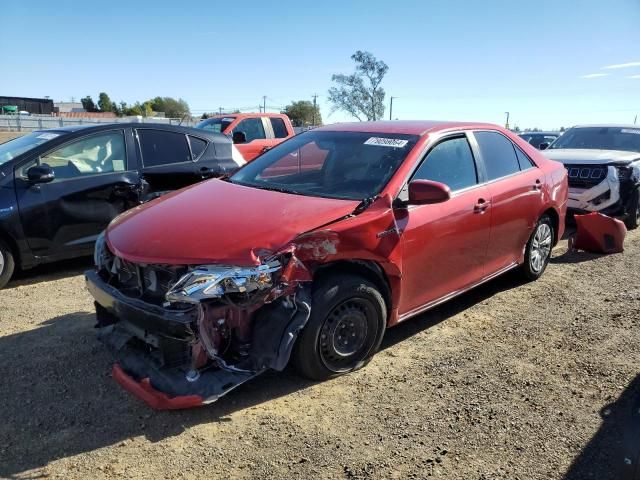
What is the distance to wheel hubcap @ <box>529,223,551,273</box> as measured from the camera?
17.9ft

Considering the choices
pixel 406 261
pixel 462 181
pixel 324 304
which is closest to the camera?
pixel 324 304

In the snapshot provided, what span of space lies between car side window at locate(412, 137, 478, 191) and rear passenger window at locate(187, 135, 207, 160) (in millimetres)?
3535

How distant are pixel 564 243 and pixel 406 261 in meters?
4.88

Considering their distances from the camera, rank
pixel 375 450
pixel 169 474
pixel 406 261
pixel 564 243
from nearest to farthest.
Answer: pixel 169 474 → pixel 375 450 → pixel 406 261 → pixel 564 243

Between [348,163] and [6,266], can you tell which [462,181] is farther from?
[6,266]

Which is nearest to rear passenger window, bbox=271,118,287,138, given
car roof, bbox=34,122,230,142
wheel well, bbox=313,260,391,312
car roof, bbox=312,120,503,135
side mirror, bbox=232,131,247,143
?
side mirror, bbox=232,131,247,143

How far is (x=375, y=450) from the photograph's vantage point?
9.34ft

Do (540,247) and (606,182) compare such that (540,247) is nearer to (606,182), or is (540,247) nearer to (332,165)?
(332,165)

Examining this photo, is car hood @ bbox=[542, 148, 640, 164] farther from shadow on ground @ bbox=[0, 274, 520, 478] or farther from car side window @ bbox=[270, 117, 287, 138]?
car side window @ bbox=[270, 117, 287, 138]

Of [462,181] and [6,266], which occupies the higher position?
[462,181]

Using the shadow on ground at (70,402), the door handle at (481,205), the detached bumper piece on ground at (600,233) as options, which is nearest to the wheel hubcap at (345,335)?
the shadow on ground at (70,402)

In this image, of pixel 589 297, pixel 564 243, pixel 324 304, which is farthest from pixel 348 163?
pixel 564 243

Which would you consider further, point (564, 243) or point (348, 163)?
point (564, 243)

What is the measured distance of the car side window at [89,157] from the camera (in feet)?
Answer: 18.2
